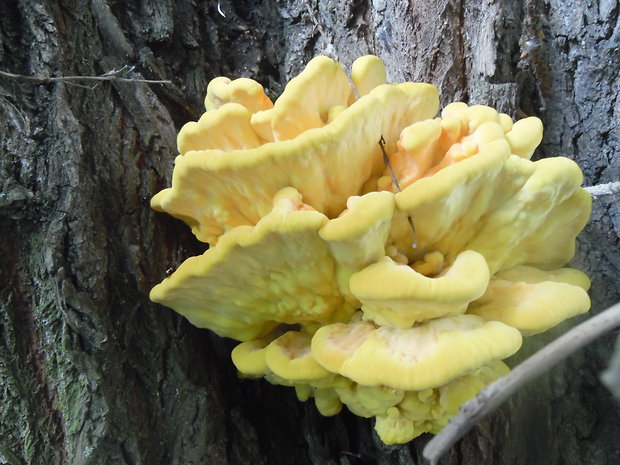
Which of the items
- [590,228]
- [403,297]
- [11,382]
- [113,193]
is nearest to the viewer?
[403,297]

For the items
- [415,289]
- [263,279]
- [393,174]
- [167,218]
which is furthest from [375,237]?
[167,218]

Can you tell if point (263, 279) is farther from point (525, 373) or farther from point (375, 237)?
point (525, 373)

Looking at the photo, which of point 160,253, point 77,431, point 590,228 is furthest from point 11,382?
point 590,228

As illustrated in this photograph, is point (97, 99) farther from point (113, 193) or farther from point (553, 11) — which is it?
point (553, 11)

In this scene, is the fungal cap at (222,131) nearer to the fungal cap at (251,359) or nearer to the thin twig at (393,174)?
the thin twig at (393,174)

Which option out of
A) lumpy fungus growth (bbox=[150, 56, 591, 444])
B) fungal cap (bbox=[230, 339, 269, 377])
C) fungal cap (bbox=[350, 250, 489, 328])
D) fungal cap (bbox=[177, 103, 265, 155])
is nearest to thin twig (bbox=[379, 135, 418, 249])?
lumpy fungus growth (bbox=[150, 56, 591, 444])

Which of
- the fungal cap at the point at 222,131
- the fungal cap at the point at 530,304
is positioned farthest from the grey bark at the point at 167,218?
the fungal cap at the point at 530,304
